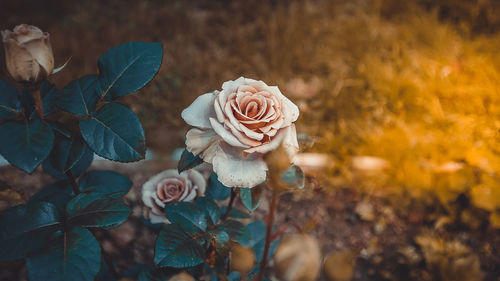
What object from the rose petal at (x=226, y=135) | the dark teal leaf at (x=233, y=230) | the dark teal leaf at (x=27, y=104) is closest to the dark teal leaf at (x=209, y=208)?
the dark teal leaf at (x=233, y=230)

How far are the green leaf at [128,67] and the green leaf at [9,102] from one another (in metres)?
0.14

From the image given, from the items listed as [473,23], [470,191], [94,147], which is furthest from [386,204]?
[473,23]

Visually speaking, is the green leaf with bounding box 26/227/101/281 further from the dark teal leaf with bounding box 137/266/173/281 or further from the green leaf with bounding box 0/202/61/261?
the dark teal leaf with bounding box 137/266/173/281

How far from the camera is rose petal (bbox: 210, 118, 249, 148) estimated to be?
0.51 m

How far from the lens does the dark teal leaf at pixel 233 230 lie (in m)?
0.66

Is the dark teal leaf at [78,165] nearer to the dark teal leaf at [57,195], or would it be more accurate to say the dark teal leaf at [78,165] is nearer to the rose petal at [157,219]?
the dark teal leaf at [57,195]

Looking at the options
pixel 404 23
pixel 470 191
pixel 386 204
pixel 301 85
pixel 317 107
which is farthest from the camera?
pixel 404 23

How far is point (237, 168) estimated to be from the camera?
20.8 inches

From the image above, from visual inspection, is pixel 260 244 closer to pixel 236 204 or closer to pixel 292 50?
pixel 236 204

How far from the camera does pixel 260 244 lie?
0.89 meters

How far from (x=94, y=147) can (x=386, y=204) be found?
136cm

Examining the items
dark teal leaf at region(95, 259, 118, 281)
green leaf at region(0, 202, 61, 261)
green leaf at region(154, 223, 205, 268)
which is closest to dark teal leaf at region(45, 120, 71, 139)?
green leaf at region(0, 202, 61, 261)

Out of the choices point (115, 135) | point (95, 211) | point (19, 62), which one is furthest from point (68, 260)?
point (19, 62)

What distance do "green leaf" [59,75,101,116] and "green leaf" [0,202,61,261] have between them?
177 mm
